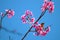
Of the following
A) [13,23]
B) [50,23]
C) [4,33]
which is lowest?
[4,33]

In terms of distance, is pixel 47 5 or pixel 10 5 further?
pixel 10 5

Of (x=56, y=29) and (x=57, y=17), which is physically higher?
(x=57, y=17)

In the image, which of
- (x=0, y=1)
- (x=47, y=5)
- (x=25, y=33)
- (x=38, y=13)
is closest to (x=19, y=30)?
(x=25, y=33)

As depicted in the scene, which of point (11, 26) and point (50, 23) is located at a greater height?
point (50, 23)

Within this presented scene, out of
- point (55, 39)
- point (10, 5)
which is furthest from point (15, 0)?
point (55, 39)

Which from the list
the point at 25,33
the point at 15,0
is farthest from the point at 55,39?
the point at 15,0

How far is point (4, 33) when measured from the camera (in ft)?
6.75

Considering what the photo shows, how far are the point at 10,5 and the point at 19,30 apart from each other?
39cm

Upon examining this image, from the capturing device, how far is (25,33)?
2.08 meters

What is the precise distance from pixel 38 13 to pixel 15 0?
0.39 meters

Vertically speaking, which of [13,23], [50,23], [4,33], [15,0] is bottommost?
[4,33]

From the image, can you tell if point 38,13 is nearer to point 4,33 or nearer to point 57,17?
point 57,17

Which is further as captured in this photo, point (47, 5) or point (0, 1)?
point (0, 1)

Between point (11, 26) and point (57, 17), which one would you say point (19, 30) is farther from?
point (57, 17)
